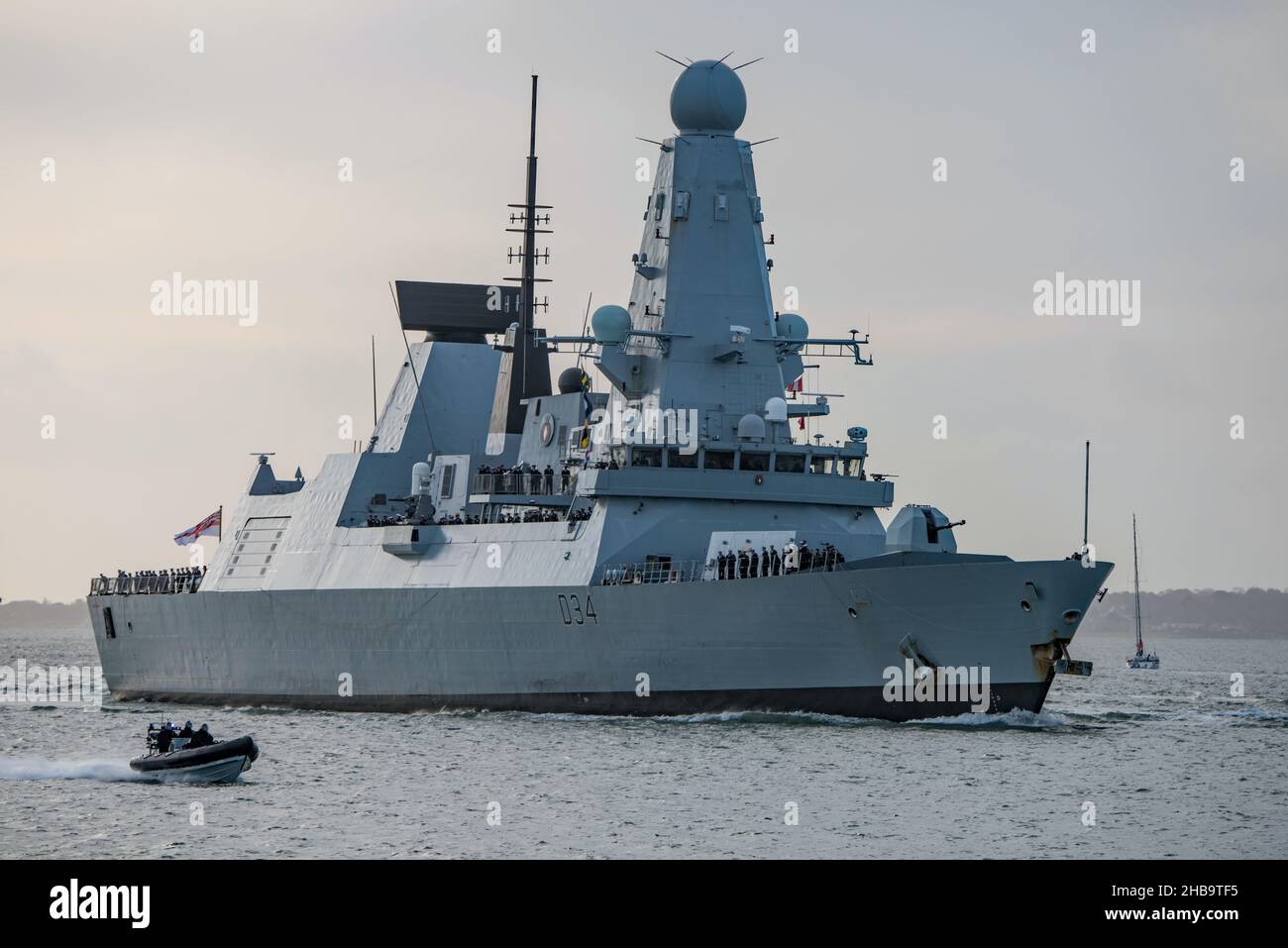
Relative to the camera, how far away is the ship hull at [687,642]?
32438 mm

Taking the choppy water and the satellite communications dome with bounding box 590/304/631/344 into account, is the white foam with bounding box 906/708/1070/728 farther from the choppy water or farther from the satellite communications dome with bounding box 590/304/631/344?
the satellite communications dome with bounding box 590/304/631/344

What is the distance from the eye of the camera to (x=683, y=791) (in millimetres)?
27344

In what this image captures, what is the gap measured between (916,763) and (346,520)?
21143 millimetres

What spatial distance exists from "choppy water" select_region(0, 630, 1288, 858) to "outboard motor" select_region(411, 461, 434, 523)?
703cm

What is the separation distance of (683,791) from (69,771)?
11.4m

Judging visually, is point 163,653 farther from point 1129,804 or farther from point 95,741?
point 1129,804

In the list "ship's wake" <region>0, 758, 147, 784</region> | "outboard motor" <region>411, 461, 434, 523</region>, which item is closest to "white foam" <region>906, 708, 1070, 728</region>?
"ship's wake" <region>0, 758, 147, 784</region>

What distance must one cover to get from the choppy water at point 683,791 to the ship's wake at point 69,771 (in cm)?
7

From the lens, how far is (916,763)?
29.6 meters

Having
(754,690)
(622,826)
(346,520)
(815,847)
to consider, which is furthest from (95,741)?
(815,847)

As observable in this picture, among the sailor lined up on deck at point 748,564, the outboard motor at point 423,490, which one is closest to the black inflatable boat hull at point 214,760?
the sailor lined up on deck at point 748,564

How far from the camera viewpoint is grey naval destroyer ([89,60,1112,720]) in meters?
33.4

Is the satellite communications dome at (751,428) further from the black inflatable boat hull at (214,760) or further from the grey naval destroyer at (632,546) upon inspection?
the black inflatable boat hull at (214,760)

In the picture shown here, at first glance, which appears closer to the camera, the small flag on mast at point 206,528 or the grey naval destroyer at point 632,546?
the grey naval destroyer at point 632,546
